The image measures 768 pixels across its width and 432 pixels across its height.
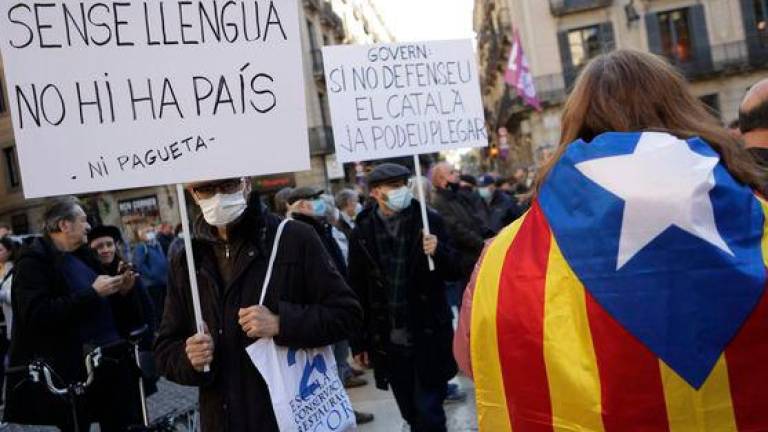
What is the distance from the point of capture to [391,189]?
4.67 metres

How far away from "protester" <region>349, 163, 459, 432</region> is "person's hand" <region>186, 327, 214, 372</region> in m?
1.79

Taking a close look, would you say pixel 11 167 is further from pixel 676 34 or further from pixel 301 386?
pixel 301 386

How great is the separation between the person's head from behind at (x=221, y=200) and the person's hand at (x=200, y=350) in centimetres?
45

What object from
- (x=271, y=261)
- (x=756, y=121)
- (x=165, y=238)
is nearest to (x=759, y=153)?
(x=756, y=121)

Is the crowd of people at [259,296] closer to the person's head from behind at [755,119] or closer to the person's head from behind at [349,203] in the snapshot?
the person's head from behind at [755,119]

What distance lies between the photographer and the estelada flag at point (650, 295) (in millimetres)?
1611

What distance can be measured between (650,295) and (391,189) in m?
3.10

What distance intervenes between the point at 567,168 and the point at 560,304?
0.33 metres

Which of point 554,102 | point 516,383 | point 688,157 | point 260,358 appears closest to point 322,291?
point 260,358

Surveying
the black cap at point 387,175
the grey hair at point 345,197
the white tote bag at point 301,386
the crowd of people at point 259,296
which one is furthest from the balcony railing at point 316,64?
the white tote bag at point 301,386

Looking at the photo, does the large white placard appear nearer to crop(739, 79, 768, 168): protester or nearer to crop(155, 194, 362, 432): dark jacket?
crop(155, 194, 362, 432): dark jacket

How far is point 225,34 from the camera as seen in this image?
113 inches

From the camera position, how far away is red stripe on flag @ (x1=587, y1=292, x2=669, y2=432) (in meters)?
1.64

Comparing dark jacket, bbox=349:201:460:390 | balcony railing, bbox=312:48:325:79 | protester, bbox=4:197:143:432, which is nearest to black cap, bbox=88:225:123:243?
protester, bbox=4:197:143:432
